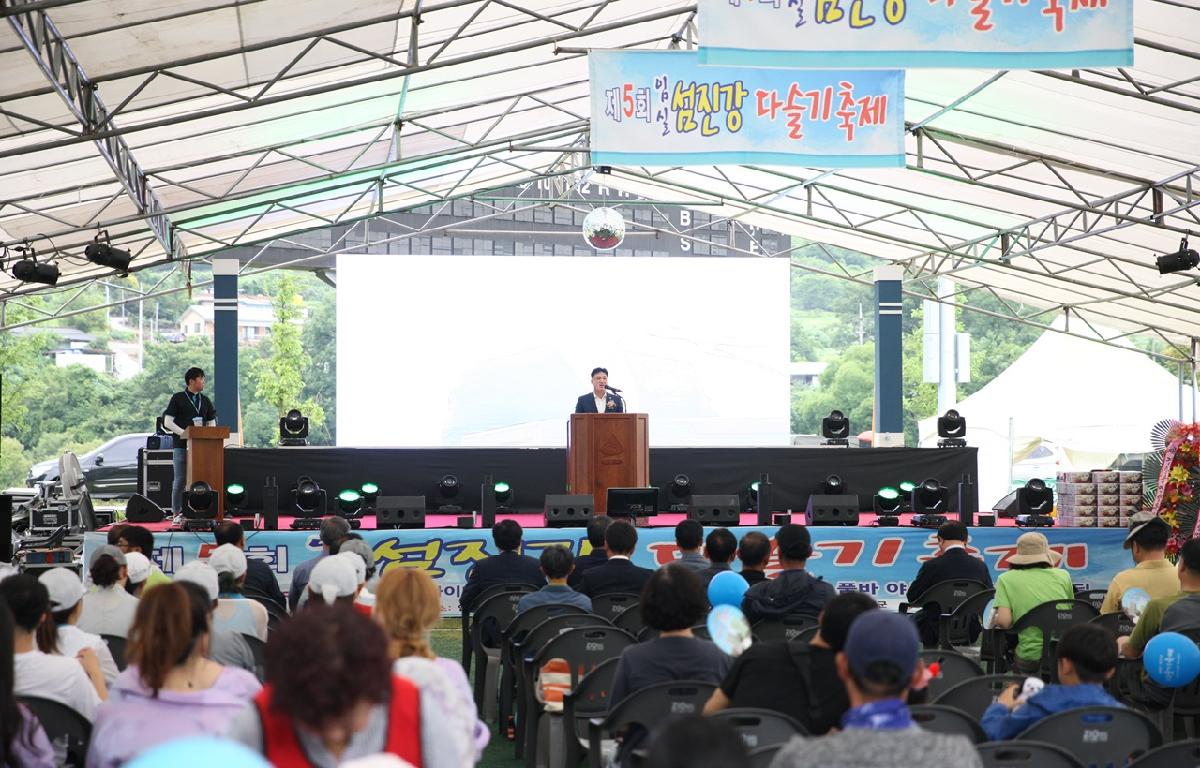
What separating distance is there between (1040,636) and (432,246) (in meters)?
21.2

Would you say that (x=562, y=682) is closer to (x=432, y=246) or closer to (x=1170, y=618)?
(x=1170, y=618)

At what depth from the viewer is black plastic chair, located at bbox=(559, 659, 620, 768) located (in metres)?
4.58

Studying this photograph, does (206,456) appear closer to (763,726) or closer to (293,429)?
(293,429)

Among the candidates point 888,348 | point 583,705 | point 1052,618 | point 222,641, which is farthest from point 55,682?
point 888,348

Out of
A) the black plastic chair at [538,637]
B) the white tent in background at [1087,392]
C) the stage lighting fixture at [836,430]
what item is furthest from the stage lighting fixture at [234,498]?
the white tent in background at [1087,392]

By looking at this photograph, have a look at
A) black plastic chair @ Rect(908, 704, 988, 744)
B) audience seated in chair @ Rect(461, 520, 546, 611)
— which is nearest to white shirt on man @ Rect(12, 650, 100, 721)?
black plastic chair @ Rect(908, 704, 988, 744)

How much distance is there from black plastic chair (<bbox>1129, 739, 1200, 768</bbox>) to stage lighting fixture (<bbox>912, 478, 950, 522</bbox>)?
9.23 meters

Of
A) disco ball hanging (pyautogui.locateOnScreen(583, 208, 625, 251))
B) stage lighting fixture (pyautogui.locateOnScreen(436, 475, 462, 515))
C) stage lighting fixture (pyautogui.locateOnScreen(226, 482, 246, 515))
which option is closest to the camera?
stage lighting fixture (pyautogui.locateOnScreen(226, 482, 246, 515))

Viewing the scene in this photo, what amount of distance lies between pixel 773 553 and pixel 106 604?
21.5 ft

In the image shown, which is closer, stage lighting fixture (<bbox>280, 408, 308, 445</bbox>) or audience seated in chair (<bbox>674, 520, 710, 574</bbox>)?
audience seated in chair (<bbox>674, 520, 710, 574</bbox>)

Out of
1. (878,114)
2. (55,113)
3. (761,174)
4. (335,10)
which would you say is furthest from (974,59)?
(761,174)

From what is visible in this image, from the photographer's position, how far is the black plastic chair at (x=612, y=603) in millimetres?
6422

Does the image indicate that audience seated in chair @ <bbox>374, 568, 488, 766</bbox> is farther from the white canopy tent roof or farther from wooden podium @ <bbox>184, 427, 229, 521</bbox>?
wooden podium @ <bbox>184, 427, 229, 521</bbox>

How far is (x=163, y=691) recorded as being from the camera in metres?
3.03
